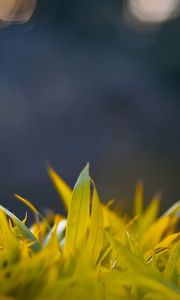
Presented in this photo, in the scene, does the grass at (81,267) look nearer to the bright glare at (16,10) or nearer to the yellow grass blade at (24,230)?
the yellow grass blade at (24,230)

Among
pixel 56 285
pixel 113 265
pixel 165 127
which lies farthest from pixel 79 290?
pixel 165 127

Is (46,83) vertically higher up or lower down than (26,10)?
lower down

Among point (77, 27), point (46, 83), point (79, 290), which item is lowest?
point (79, 290)

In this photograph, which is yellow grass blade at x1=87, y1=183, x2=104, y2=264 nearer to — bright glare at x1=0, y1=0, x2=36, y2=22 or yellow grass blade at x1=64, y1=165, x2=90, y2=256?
yellow grass blade at x1=64, y1=165, x2=90, y2=256

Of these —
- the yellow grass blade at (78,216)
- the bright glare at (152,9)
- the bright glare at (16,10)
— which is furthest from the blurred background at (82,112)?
the yellow grass blade at (78,216)

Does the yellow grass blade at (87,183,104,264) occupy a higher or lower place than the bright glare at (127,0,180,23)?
lower

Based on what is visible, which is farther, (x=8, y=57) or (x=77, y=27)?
(x=77, y=27)

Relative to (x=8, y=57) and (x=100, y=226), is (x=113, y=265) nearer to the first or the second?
(x=100, y=226)

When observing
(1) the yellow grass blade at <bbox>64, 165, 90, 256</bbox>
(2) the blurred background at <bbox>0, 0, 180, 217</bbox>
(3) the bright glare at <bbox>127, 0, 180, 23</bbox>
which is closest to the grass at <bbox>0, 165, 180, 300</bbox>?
(1) the yellow grass blade at <bbox>64, 165, 90, 256</bbox>
